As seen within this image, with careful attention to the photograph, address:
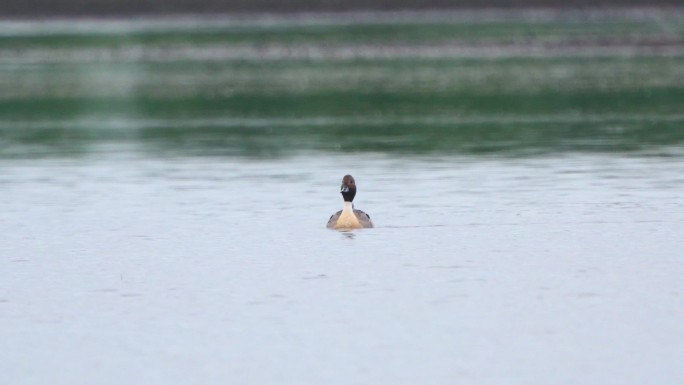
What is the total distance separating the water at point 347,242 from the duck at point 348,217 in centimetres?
17

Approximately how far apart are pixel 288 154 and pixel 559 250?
46.0ft

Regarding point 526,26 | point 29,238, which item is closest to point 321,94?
point 29,238

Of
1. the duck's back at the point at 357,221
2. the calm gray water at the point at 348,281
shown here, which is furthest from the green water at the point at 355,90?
the duck's back at the point at 357,221

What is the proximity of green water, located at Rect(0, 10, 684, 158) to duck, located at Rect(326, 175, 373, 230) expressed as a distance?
10954 mm

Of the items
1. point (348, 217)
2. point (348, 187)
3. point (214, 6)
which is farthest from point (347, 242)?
point (214, 6)

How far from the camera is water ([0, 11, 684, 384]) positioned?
1352 cm


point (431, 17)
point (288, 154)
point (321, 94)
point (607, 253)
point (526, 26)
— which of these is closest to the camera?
point (607, 253)

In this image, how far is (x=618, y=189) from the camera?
24.0 m

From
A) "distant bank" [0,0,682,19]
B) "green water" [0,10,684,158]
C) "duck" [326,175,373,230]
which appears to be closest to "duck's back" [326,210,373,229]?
"duck" [326,175,373,230]

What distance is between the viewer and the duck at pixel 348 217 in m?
20.0

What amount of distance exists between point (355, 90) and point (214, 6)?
248 feet

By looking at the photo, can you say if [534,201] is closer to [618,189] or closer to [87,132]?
[618,189]

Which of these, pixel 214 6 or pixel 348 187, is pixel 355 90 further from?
pixel 214 6

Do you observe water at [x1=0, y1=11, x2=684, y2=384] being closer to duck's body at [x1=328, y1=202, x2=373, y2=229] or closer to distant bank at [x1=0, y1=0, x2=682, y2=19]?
duck's body at [x1=328, y1=202, x2=373, y2=229]
